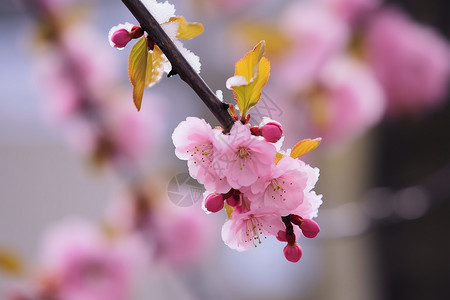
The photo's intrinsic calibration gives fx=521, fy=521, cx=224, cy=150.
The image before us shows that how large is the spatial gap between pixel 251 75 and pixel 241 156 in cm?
5

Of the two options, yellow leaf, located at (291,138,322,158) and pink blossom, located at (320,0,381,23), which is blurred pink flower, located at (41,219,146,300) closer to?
pink blossom, located at (320,0,381,23)

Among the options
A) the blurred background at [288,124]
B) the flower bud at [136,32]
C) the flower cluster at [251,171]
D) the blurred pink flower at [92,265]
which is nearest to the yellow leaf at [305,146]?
the flower cluster at [251,171]

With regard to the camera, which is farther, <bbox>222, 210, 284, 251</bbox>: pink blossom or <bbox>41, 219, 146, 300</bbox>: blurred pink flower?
<bbox>41, 219, 146, 300</bbox>: blurred pink flower

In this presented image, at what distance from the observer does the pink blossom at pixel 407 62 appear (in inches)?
42.9

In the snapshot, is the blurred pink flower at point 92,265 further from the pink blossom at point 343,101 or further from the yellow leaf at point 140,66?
the yellow leaf at point 140,66

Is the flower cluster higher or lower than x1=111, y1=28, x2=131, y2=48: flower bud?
lower

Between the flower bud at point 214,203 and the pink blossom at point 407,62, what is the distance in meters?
0.89

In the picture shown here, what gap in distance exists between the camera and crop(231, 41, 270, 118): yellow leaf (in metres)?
0.27

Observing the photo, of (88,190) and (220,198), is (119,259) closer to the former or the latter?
(220,198)

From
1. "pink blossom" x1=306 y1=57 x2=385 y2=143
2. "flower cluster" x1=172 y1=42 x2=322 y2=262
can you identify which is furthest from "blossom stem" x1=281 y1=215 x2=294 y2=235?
"pink blossom" x1=306 y1=57 x2=385 y2=143

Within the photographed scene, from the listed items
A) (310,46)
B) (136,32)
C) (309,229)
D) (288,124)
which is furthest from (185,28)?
(310,46)

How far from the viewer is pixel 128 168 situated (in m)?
1.11

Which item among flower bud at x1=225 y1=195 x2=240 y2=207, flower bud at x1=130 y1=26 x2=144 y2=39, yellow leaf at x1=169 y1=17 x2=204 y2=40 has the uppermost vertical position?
yellow leaf at x1=169 y1=17 x2=204 y2=40

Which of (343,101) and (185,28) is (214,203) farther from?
(343,101)
